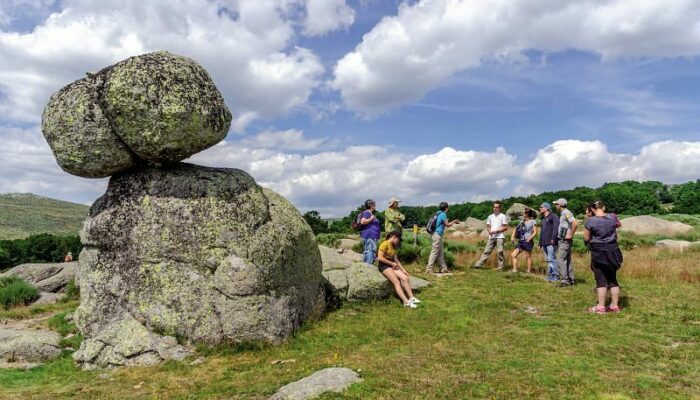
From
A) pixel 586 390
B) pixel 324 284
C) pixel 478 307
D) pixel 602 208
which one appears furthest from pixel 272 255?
pixel 602 208

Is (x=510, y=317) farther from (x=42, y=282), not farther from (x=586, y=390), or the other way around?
(x=42, y=282)

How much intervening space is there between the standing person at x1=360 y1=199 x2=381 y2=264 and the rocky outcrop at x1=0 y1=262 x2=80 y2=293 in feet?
39.9

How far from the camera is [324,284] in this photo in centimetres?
1350

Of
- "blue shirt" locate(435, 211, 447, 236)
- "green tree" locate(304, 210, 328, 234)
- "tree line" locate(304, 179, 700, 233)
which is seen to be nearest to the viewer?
"blue shirt" locate(435, 211, 447, 236)

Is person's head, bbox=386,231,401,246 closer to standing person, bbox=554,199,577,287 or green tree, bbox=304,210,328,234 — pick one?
standing person, bbox=554,199,577,287

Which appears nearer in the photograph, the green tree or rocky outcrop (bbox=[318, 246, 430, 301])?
rocky outcrop (bbox=[318, 246, 430, 301])

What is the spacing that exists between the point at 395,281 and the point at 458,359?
16.9 feet

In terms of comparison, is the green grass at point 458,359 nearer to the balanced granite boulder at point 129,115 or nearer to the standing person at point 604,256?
the standing person at point 604,256

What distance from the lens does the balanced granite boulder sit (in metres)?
10.3

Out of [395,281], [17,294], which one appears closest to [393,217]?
[395,281]

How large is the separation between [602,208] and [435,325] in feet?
17.7

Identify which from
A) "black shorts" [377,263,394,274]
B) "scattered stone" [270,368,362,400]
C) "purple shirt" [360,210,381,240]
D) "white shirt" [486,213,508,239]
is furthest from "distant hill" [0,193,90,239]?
"scattered stone" [270,368,362,400]

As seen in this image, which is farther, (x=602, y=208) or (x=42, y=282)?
(x=42, y=282)

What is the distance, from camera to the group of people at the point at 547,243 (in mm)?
11984
